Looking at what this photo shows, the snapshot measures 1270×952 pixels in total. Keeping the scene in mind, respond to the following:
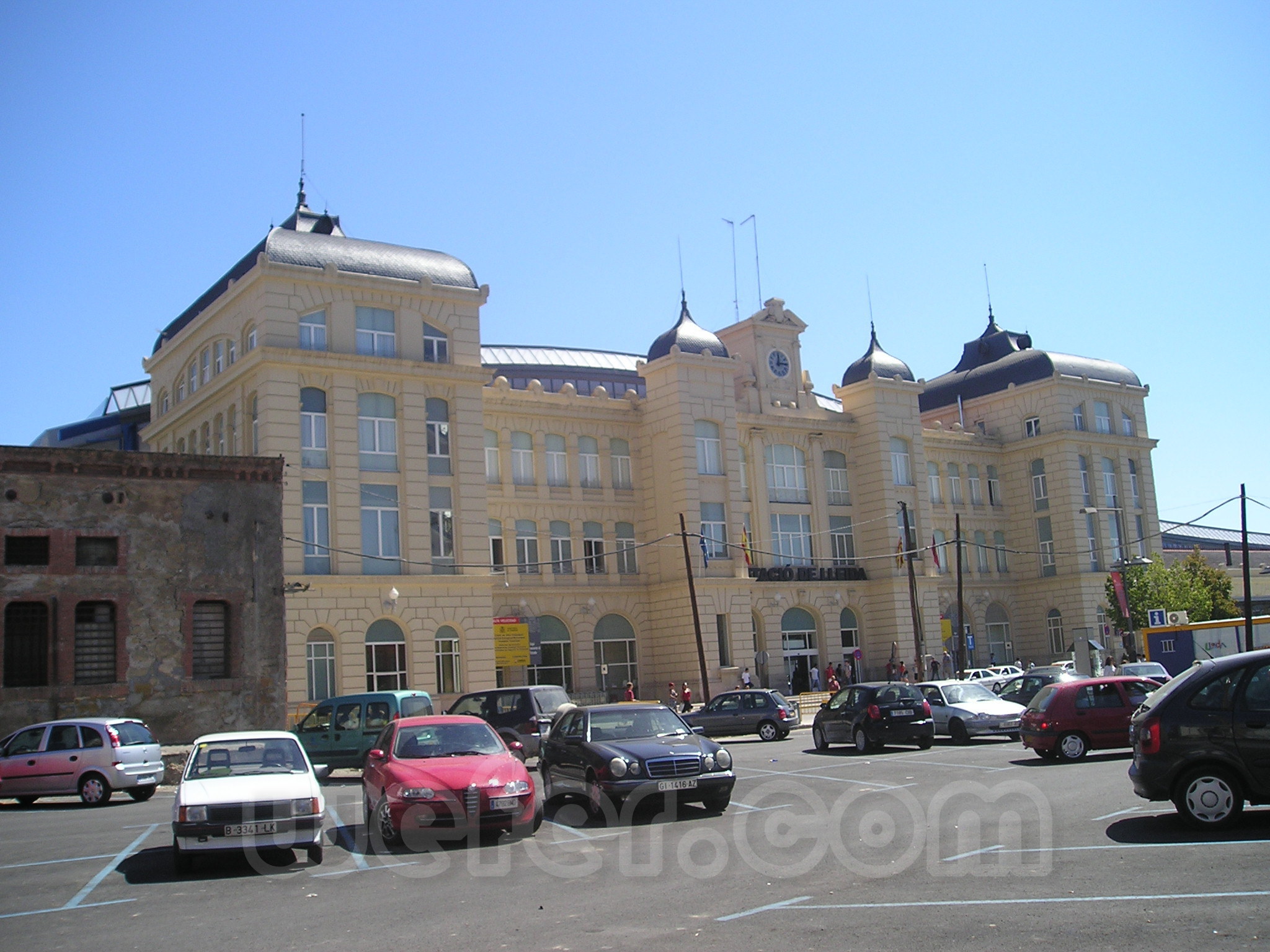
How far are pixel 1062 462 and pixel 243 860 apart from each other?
192 ft

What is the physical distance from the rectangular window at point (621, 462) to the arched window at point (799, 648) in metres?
9.89

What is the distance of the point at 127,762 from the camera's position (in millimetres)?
21281

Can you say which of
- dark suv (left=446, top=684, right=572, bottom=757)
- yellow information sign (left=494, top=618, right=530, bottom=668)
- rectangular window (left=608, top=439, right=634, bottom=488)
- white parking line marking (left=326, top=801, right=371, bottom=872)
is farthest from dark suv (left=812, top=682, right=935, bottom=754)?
rectangular window (left=608, top=439, right=634, bottom=488)

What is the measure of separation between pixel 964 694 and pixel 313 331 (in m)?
25.3

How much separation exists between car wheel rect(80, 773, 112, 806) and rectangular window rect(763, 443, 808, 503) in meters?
37.6

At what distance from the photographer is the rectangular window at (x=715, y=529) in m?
50.8

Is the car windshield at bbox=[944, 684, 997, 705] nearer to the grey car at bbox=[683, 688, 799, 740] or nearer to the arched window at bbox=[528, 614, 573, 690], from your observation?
the grey car at bbox=[683, 688, 799, 740]

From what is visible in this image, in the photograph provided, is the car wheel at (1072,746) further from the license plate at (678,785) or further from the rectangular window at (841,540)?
the rectangular window at (841,540)

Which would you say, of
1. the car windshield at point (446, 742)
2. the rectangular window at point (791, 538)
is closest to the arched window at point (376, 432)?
the rectangular window at point (791, 538)

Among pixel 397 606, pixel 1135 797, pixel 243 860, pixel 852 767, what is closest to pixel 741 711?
pixel 852 767

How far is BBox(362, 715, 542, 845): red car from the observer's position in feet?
45.4

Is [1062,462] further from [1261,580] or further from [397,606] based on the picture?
[397,606]


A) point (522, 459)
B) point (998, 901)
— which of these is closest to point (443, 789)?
point (998, 901)

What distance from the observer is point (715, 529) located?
2023 inches
